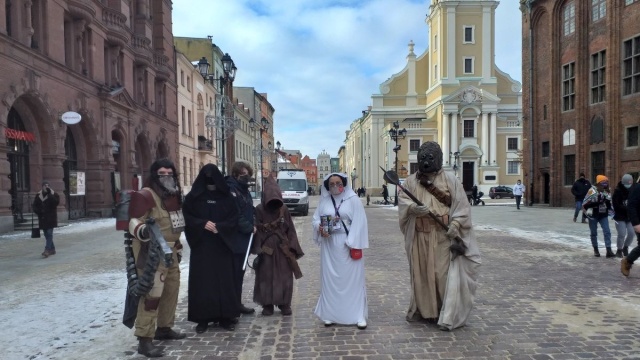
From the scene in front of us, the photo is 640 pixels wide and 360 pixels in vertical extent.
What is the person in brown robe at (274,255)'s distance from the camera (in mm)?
5777

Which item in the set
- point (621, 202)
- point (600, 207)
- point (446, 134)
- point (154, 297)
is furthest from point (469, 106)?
point (154, 297)

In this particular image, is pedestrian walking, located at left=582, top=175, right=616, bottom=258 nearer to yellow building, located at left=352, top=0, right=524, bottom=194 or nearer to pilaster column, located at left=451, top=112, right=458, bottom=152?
yellow building, located at left=352, top=0, right=524, bottom=194

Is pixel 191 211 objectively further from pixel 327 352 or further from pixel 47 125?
pixel 47 125

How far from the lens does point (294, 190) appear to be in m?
25.0

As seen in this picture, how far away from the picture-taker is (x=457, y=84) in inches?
2201

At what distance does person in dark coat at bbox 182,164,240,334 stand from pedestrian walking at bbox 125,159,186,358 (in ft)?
0.90

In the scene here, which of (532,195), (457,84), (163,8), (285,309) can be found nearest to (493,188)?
(457,84)

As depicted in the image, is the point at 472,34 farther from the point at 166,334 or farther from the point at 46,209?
the point at 166,334

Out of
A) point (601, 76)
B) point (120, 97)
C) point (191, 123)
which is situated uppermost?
point (601, 76)

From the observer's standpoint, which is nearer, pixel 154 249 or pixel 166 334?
pixel 154 249

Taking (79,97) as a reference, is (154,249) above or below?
below

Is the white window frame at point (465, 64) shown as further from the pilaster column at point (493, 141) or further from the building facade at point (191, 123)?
the building facade at point (191, 123)

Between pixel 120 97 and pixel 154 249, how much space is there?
22253mm

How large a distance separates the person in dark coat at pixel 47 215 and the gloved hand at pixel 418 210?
30.6 feet
